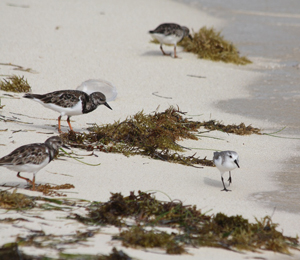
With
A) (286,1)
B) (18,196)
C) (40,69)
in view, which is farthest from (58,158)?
(286,1)

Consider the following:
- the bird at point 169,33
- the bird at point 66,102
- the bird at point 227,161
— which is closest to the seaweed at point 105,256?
the bird at point 227,161

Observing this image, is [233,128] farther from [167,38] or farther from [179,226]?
[167,38]

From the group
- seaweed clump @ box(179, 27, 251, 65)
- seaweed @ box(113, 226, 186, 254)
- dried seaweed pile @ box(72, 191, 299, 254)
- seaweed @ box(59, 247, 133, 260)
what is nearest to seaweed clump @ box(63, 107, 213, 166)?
dried seaweed pile @ box(72, 191, 299, 254)

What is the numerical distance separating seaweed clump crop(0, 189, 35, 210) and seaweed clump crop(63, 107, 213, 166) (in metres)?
1.76

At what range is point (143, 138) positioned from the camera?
6.02 meters

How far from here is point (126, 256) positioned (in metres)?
3.33

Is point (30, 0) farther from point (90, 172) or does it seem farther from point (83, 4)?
point (90, 172)

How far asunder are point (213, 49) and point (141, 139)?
5846 millimetres

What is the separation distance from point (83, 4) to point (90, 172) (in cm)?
1045

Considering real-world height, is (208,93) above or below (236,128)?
above

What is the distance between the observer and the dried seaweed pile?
140 inches

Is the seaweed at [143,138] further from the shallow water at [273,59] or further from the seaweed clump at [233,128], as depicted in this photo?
the shallow water at [273,59]

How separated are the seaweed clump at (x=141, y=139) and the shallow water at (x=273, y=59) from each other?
1.14m

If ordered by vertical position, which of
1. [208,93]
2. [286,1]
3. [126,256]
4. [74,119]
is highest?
[286,1]
